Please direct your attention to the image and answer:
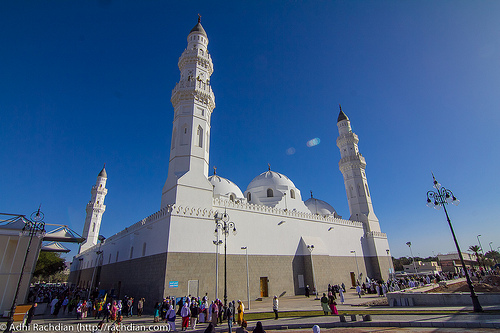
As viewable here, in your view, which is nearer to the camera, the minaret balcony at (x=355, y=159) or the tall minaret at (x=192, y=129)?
the tall minaret at (x=192, y=129)

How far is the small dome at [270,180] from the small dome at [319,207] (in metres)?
5.21

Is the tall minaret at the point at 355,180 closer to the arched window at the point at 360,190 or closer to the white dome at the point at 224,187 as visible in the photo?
the arched window at the point at 360,190

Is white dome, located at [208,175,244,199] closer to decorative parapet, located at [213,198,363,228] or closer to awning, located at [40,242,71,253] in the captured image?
decorative parapet, located at [213,198,363,228]

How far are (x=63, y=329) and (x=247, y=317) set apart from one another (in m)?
7.99

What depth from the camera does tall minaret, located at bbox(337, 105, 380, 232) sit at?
31.6 m

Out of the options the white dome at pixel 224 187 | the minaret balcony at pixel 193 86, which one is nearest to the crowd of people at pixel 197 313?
the white dome at pixel 224 187

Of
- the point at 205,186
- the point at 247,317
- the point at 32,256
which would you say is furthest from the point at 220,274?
the point at 32,256

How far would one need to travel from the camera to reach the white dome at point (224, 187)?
85.1 ft

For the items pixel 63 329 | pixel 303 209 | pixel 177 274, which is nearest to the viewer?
pixel 63 329

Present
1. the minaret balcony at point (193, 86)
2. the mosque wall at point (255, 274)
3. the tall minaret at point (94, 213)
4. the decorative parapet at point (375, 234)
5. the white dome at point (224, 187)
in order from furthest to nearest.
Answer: the tall minaret at point (94, 213) → the decorative parapet at point (375, 234) → the white dome at point (224, 187) → the minaret balcony at point (193, 86) → the mosque wall at point (255, 274)

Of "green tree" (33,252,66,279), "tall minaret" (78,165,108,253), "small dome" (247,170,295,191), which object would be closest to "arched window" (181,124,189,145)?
"small dome" (247,170,295,191)

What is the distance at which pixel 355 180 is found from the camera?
32.5m

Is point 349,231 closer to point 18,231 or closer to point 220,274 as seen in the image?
point 220,274

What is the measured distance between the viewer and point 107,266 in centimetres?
2622
